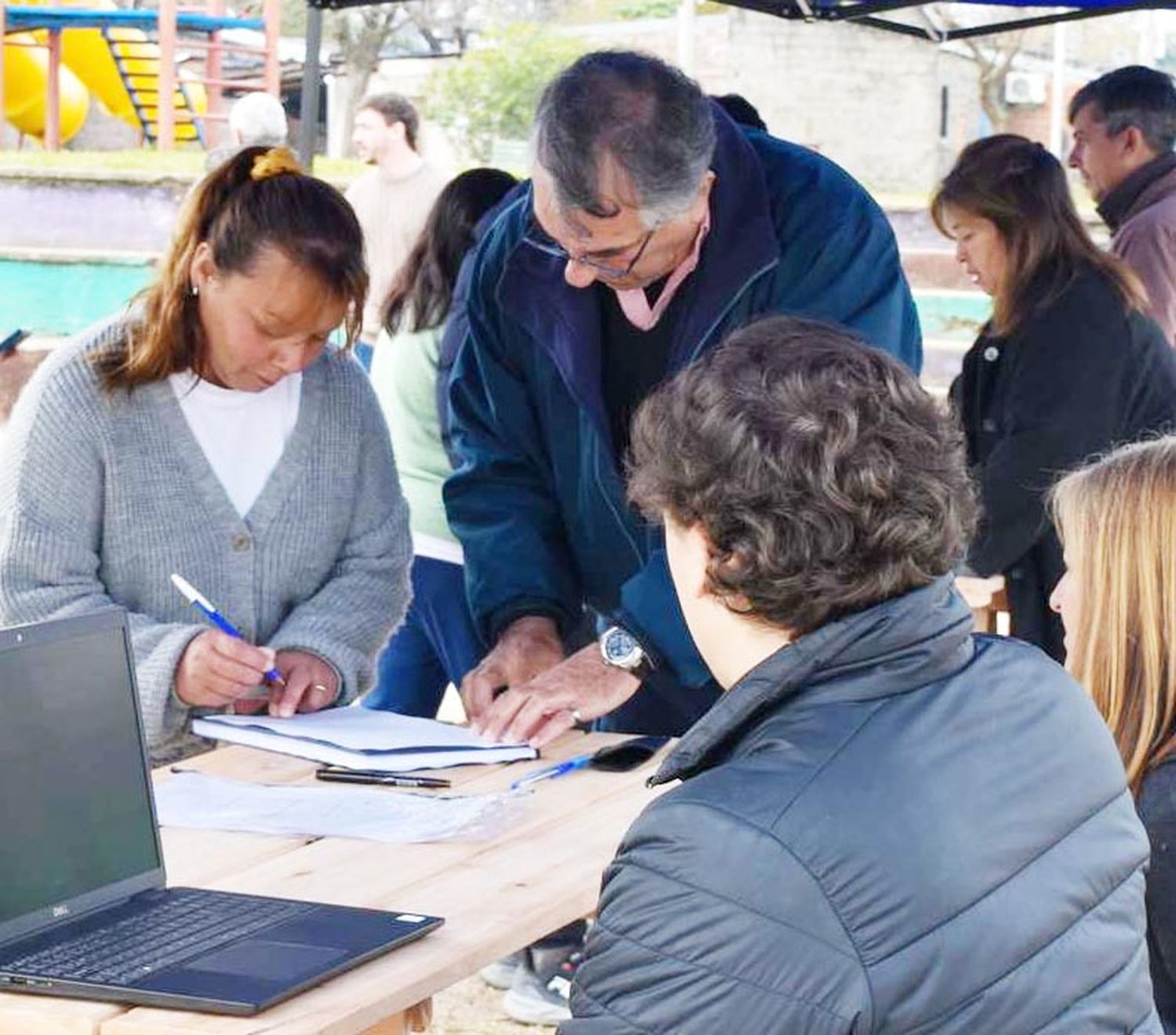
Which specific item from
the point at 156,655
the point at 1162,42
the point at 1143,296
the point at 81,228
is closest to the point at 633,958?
the point at 156,655

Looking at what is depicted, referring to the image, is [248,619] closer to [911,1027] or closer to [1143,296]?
[911,1027]

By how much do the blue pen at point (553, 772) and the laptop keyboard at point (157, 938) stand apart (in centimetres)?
56

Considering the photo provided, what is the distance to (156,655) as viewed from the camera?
2594 mm

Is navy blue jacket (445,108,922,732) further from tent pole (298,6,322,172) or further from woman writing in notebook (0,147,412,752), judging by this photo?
tent pole (298,6,322,172)

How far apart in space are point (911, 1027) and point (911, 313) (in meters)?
1.66

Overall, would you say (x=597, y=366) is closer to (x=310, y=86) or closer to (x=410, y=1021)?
(x=410, y=1021)

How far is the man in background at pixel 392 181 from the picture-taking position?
26.2 feet

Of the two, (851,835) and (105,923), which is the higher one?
(851,835)

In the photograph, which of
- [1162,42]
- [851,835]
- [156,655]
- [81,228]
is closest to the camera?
[851,835]

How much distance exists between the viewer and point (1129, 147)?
536 centimetres

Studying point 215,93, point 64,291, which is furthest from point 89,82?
point 64,291

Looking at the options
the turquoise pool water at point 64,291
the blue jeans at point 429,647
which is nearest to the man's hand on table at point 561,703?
the blue jeans at point 429,647

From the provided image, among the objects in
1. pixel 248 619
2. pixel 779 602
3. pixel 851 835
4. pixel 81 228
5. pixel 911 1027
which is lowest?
pixel 81 228

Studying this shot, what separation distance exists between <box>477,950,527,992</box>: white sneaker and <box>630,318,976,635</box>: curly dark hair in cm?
273
